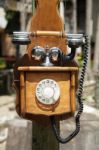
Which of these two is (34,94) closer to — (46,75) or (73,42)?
(46,75)

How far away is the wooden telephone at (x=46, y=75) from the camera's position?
229 cm

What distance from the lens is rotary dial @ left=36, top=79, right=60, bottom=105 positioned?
2287mm

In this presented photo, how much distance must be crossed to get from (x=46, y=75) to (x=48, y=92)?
0.09m

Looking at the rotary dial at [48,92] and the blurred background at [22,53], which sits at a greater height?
the rotary dial at [48,92]

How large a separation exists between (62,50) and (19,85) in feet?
1.00

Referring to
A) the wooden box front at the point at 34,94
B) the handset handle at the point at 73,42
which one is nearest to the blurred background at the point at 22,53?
the handset handle at the point at 73,42

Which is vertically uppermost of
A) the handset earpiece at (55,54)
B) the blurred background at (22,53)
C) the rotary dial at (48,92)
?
the handset earpiece at (55,54)

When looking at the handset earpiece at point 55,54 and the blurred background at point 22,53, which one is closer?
the handset earpiece at point 55,54

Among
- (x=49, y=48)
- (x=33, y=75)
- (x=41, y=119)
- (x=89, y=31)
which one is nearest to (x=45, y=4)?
(x=49, y=48)

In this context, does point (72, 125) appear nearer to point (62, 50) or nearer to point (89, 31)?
point (62, 50)

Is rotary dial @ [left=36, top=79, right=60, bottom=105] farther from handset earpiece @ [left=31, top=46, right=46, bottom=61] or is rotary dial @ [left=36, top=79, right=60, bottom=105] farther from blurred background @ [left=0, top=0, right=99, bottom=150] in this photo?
blurred background @ [left=0, top=0, right=99, bottom=150]

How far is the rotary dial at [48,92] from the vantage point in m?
2.29

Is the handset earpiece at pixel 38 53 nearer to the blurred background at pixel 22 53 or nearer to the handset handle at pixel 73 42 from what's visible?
the handset handle at pixel 73 42

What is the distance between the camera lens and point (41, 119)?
236 centimetres
